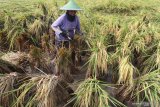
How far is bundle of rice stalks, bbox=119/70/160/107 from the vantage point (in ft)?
13.8

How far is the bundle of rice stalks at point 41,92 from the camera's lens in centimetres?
404

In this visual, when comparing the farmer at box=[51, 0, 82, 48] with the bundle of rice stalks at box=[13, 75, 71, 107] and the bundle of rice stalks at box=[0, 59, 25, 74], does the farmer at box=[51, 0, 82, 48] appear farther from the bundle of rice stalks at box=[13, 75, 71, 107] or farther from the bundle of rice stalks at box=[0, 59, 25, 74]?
the bundle of rice stalks at box=[13, 75, 71, 107]

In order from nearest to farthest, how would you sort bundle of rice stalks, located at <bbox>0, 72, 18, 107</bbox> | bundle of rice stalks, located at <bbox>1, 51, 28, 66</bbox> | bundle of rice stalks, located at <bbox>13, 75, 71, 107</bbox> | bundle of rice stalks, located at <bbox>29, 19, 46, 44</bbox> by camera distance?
bundle of rice stalks, located at <bbox>13, 75, 71, 107</bbox> → bundle of rice stalks, located at <bbox>0, 72, 18, 107</bbox> → bundle of rice stalks, located at <bbox>1, 51, 28, 66</bbox> → bundle of rice stalks, located at <bbox>29, 19, 46, 44</bbox>

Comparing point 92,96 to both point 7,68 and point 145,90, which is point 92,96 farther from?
point 7,68

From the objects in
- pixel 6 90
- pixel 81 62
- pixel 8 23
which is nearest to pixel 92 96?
pixel 6 90

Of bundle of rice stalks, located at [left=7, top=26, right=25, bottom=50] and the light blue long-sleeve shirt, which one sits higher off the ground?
the light blue long-sleeve shirt

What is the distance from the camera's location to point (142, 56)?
5195 millimetres

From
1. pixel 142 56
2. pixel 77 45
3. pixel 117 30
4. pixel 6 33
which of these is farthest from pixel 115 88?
pixel 6 33

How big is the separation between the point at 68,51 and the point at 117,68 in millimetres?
780

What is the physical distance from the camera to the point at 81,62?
561cm

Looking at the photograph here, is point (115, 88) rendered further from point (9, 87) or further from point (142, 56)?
point (9, 87)

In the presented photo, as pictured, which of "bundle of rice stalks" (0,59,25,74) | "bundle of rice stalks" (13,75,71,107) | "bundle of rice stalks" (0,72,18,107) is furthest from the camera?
"bundle of rice stalks" (0,59,25,74)

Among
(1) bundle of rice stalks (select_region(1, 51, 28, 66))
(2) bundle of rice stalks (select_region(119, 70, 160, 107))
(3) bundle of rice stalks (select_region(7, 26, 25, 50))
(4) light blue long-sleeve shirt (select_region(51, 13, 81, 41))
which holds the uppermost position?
(4) light blue long-sleeve shirt (select_region(51, 13, 81, 41))

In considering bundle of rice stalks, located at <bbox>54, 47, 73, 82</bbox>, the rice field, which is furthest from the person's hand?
bundle of rice stalks, located at <bbox>54, 47, 73, 82</bbox>
